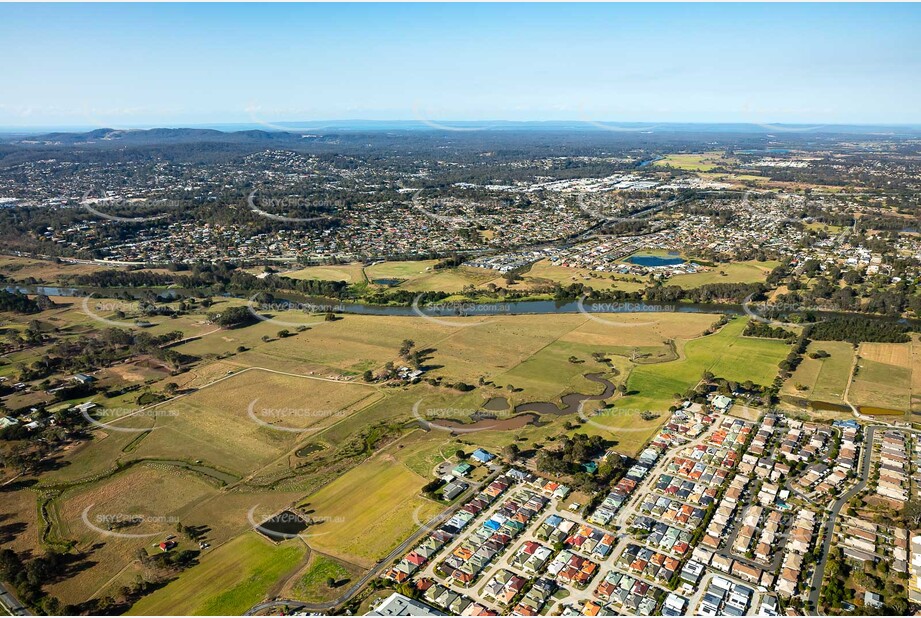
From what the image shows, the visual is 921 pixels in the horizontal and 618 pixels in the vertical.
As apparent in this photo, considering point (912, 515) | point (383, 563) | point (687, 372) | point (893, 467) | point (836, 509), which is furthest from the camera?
point (687, 372)

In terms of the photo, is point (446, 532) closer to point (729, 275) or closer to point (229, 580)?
point (229, 580)

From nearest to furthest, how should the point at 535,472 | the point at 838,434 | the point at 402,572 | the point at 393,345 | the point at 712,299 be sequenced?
the point at 402,572 < the point at 535,472 < the point at 838,434 < the point at 393,345 < the point at 712,299

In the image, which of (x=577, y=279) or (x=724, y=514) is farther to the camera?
(x=577, y=279)

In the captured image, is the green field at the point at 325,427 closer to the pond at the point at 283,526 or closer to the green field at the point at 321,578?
the green field at the point at 321,578

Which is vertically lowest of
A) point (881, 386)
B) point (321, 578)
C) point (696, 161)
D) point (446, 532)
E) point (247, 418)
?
point (321, 578)

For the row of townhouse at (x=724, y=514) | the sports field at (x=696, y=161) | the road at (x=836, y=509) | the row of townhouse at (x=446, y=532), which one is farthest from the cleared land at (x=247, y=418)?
the sports field at (x=696, y=161)

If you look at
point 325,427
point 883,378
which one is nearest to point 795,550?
point 883,378

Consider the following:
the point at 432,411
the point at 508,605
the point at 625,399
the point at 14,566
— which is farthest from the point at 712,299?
the point at 14,566

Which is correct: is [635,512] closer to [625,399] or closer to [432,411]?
[625,399]
